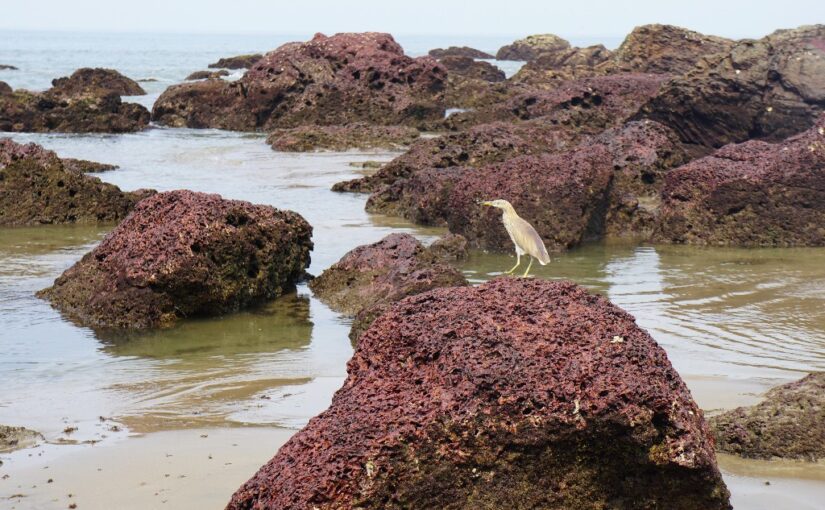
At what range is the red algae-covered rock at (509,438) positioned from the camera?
4.05 meters

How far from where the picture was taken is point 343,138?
22422 millimetres

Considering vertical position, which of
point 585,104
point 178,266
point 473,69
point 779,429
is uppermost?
point 473,69

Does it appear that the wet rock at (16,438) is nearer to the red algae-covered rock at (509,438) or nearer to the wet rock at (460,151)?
the red algae-covered rock at (509,438)

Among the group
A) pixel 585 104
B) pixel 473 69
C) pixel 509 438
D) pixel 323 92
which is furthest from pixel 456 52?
pixel 509 438

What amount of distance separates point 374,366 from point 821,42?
14.3 meters

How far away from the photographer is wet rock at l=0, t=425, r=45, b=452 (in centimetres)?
560

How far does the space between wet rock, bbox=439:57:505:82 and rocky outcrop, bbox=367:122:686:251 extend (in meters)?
30.5

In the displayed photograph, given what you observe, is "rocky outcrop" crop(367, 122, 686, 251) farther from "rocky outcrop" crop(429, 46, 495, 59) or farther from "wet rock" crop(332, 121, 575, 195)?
"rocky outcrop" crop(429, 46, 495, 59)

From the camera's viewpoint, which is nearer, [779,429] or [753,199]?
[779,429]

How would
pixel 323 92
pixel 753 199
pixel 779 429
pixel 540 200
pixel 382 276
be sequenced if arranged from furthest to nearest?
1. pixel 323 92
2. pixel 753 199
3. pixel 540 200
4. pixel 382 276
5. pixel 779 429

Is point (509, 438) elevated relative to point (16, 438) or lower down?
elevated

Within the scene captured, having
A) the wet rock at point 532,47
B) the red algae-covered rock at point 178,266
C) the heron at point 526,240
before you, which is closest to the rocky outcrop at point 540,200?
the red algae-covered rock at point 178,266

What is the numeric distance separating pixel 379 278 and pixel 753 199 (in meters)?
5.08

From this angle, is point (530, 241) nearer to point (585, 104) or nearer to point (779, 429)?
point (779, 429)
